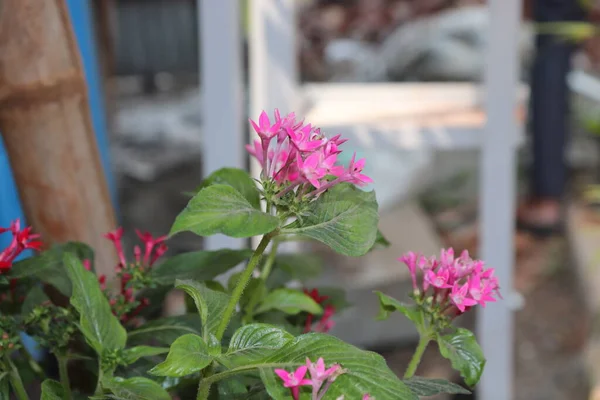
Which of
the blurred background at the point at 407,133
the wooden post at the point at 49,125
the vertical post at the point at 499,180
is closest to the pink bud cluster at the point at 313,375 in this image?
the wooden post at the point at 49,125

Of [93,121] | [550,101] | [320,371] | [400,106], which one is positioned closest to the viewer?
[320,371]

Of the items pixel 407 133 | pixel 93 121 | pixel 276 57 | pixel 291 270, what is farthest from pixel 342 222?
pixel 276 57

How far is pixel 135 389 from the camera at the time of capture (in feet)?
1.45

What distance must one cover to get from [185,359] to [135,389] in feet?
0.19

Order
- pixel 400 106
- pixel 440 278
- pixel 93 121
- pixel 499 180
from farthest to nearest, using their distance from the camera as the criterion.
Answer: pixel 400 106, pixel 499 180, pixel 93 121, pixel 440 278

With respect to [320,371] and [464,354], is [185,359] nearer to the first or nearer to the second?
[320,371]

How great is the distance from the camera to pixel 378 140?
4.51ft

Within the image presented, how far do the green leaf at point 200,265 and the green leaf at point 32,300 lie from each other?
84 millimetres

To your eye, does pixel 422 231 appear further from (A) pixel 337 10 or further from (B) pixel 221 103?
(A) pixel 337 10

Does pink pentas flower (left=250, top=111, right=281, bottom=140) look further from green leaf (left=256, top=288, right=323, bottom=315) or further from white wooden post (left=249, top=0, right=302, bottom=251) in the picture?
white wooden post (left=249, top=0, right=302, bottom=251)

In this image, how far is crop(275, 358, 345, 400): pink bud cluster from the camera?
382 mm

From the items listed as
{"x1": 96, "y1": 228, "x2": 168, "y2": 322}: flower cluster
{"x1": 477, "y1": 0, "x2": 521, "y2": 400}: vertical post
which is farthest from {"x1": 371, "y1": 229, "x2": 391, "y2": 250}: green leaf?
{"x1": 477, "y1": 0, "x2": 521, "y2": 400}: vertical post

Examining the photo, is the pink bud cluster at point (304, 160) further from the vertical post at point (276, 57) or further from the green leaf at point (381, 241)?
the vertical post at point (276, 57)

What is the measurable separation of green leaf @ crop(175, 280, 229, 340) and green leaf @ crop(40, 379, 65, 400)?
97mm
